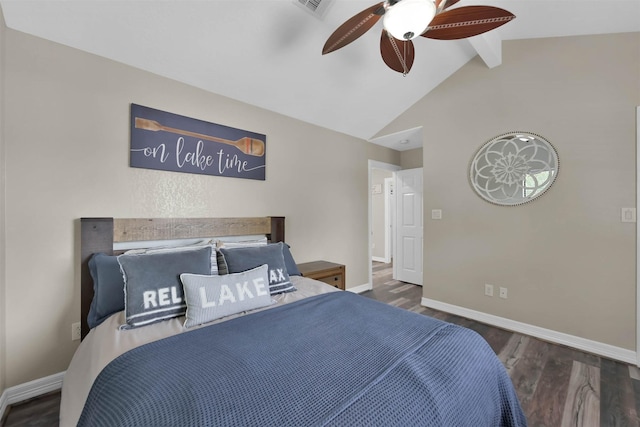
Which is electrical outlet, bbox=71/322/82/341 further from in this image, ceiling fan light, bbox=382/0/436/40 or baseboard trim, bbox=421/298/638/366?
baseboard trim, bbox=421/298/638/366

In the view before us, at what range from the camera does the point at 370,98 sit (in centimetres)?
323

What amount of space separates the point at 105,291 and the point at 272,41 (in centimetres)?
221

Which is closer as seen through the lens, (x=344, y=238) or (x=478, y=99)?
(x=478, y=99)

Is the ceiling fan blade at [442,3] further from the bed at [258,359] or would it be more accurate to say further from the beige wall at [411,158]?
the beige wall at [411,158]

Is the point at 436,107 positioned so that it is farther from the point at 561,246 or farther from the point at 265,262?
the point at 265,262

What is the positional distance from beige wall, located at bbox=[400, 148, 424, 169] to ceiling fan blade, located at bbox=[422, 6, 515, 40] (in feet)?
9.66

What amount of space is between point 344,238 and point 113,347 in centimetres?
283

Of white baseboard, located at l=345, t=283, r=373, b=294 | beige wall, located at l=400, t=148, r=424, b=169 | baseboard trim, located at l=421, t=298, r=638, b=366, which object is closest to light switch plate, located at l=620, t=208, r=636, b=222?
baseboard trim, located at l=421, t=298, r=638, b=366

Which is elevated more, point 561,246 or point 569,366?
point 561,246

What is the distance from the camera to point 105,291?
5.42 ft

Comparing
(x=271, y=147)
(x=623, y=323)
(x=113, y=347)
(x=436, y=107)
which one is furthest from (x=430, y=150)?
(x=113, y=347)

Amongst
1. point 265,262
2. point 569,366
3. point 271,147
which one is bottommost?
point 569,366

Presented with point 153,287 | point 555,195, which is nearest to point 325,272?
point 153,287

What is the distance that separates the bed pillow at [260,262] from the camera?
1.92 meters
